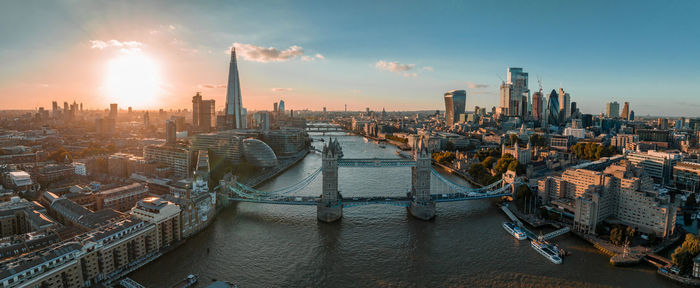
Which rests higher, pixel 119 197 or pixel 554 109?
pixel 554 109

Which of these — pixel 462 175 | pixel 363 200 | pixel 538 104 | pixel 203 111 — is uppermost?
pixel 538 104

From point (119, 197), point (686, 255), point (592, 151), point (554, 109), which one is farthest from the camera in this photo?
point (554, 109)

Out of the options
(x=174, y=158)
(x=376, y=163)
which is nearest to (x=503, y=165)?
(x=376, y=163)

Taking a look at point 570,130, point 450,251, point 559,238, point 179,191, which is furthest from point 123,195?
point 570,130

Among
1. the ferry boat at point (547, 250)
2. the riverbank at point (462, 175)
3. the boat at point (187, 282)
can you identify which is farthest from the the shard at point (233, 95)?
the ferry boat at point (547, 250)

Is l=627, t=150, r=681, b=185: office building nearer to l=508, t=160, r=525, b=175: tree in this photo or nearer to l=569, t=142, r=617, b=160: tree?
l=508, t=160, r=525, b=175: tree

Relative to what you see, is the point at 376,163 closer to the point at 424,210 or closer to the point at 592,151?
the point at 424,210

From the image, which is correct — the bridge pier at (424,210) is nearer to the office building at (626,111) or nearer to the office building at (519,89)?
the office building at (519,89)
